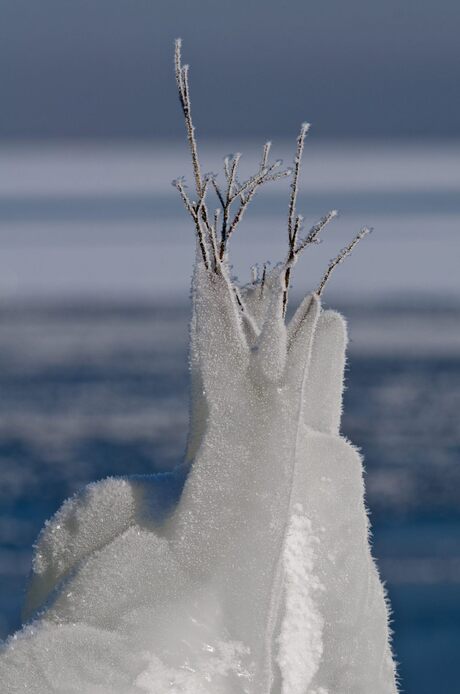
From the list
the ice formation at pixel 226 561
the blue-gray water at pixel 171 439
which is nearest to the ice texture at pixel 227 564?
the ice formation at pixel 226 561

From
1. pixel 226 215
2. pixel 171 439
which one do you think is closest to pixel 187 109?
pixel 226 215

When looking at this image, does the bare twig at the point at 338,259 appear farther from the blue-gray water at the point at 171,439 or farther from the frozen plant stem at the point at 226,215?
the blue-gray water at the point at 171,439

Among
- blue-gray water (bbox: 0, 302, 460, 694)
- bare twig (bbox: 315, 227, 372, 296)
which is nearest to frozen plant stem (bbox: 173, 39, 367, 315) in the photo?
bare twig (bbox: 315, 227, 372, 296)

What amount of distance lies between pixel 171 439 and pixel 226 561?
72.4 ft

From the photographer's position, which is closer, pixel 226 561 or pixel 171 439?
pixel 226 561

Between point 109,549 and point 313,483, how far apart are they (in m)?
0.24

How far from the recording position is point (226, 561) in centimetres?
119

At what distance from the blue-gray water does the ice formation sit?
8417 mm

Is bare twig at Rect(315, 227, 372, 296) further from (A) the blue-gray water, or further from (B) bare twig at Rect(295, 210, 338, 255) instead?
(A) the blue-gray water

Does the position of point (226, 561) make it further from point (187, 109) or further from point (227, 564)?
point (187, 109)

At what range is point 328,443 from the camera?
1.33 m

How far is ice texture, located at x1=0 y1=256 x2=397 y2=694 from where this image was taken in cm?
117

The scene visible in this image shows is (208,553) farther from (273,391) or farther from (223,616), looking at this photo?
(273,391)

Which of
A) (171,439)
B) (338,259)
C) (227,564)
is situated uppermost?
(338,259)
